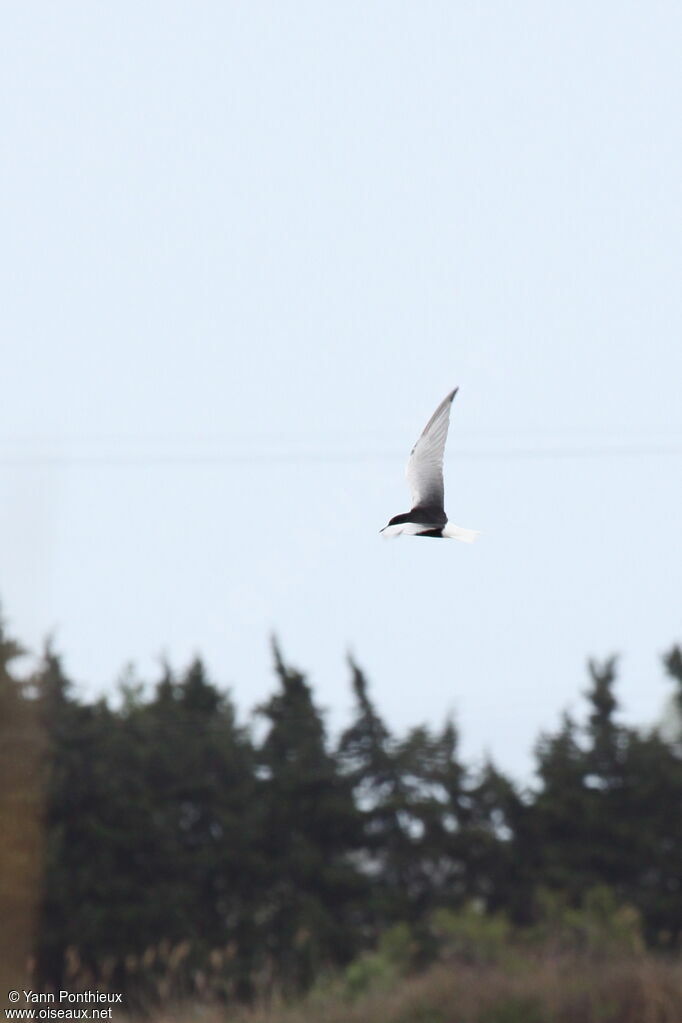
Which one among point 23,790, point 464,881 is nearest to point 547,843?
point 464,881

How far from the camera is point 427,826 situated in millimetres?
31391

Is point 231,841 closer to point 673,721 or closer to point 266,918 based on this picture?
point 266,918

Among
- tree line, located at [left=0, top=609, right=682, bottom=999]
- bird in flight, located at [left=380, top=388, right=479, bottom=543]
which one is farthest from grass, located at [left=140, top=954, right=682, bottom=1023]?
tree line, located at [left=0, top=609, right=682, bottom=999]

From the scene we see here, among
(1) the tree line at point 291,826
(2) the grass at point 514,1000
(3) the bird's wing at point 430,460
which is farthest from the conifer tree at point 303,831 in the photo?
(3) the bird's wing at point 430,460

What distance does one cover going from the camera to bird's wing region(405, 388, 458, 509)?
7.36 meters

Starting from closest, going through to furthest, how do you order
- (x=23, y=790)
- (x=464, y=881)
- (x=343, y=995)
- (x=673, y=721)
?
1. (x=343, y=995)
2. (x=23, y=790)
3. (x=464, y=881)
4. (x=673, y=721)

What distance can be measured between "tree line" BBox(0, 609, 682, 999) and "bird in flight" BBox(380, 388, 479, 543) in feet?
70.1

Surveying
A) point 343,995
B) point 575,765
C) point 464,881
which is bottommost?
point 343,995

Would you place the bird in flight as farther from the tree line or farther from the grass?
the tree line

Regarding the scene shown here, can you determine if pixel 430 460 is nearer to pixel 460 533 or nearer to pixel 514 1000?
pixel 460 533

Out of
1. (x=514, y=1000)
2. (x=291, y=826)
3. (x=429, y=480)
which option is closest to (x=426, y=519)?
A: (x=429, y=480)

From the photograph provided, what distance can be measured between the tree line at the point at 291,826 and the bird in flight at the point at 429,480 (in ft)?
70.1

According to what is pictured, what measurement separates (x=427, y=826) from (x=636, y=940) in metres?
20.9

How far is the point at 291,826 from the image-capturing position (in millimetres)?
32156
